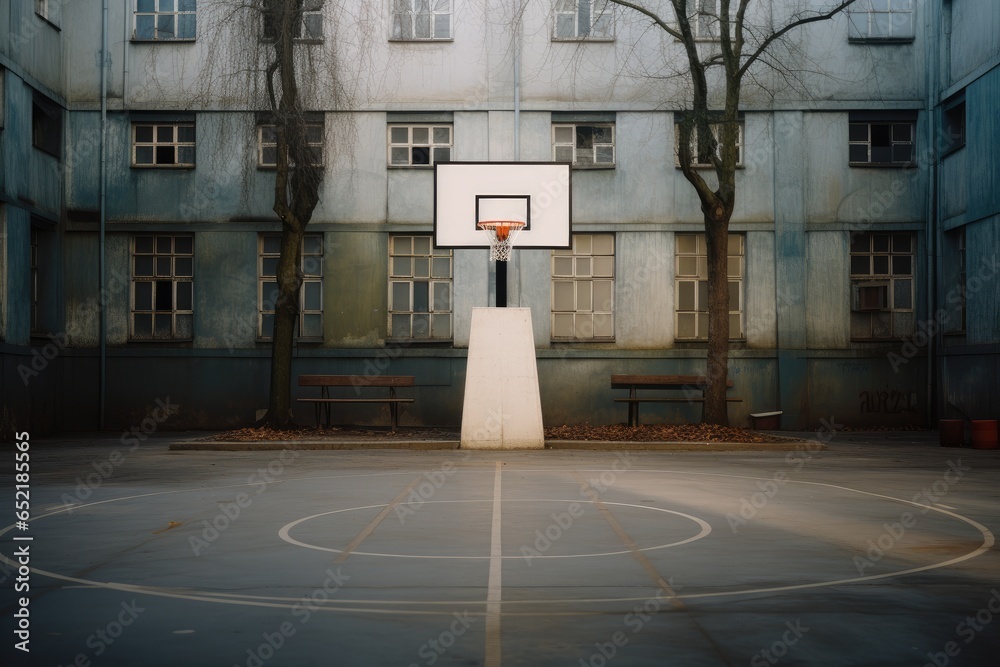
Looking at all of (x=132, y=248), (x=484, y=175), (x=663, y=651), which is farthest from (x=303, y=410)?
(x=663, y=651)

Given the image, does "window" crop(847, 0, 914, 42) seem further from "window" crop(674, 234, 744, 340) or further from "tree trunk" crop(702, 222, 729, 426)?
"tree trunk" crop(702, 222, 729, 426)

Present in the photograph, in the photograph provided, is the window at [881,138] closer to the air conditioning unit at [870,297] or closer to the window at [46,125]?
the air conditioning unit at [870,297]

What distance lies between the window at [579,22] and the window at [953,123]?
817cm

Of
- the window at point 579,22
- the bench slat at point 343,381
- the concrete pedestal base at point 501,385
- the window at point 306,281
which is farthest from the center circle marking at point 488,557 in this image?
the window at point 579,22

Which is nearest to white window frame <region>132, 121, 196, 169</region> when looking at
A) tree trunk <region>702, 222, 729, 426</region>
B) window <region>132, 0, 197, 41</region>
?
window <region>132, 0, 197, 41</region>

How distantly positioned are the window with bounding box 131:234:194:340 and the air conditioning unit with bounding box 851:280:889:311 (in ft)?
52.8

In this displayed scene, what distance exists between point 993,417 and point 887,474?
9.51 meters

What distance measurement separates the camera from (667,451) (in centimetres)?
2142

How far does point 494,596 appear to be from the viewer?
23.7ft

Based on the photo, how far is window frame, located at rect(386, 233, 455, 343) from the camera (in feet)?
91.7

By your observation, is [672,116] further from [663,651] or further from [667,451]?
[663,651]

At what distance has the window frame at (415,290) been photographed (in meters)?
27.9

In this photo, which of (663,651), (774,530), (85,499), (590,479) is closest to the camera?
(663,651)

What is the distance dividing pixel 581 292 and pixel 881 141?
8250mm
